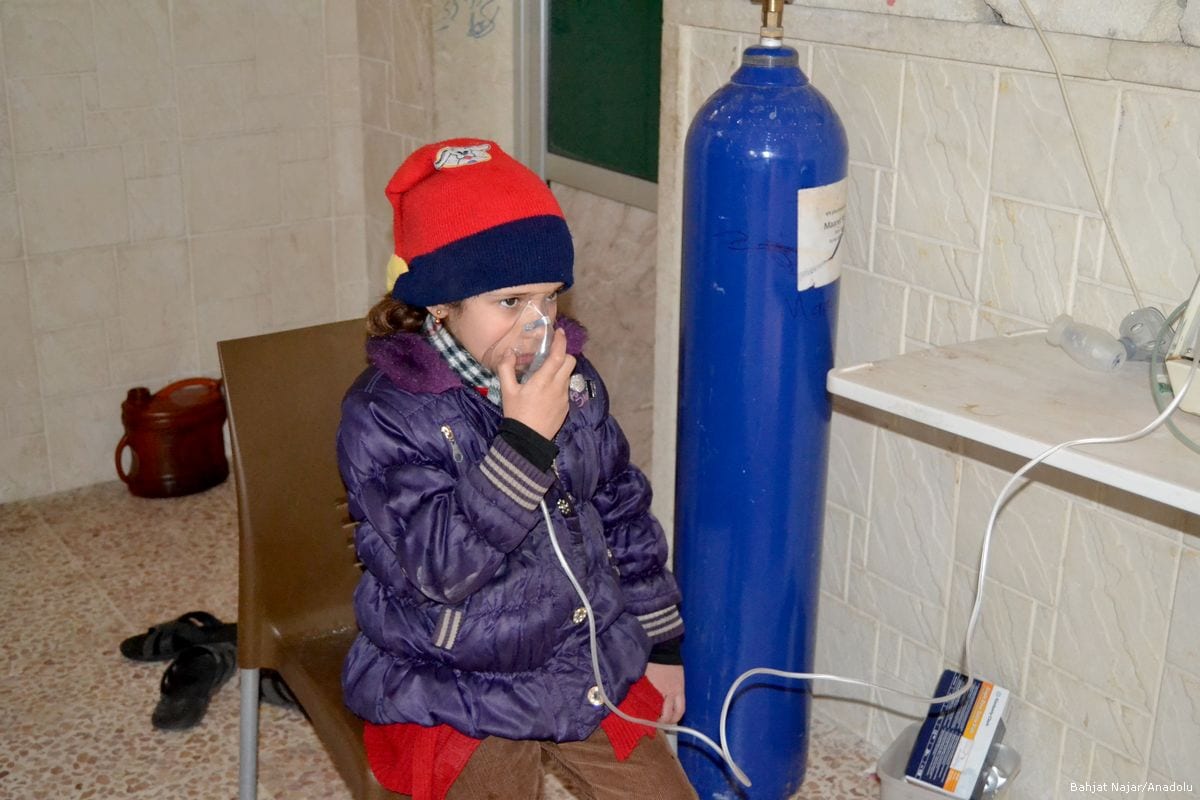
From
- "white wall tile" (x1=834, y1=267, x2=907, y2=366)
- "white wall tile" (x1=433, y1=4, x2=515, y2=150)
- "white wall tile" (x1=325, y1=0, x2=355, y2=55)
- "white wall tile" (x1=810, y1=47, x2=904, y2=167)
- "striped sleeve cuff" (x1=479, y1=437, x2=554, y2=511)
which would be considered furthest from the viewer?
"white wall tile" (x1=325, y1=0, x2=355, y2=55)

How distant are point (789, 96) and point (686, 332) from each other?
413 mm

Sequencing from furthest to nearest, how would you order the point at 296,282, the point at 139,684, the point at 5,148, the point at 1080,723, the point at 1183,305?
the point at 296,282, the point at 5,148, the point at 139,684, the point at 1080,723, the point at 1183,305

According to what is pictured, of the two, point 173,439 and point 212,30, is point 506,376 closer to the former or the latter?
point 173,439

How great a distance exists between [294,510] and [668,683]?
63 centimetres

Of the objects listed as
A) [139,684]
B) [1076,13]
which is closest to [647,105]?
[1076,13]

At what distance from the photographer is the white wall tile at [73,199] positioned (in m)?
3.45

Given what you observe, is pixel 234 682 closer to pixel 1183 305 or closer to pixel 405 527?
pixel 405 527

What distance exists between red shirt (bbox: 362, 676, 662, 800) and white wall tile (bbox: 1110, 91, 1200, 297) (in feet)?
3.26

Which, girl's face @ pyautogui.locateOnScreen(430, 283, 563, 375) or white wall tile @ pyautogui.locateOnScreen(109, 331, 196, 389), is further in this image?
white wall tile @ pyautogui.locateOnScreen(109, 331, 196, 389)

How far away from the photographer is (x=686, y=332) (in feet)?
7.25

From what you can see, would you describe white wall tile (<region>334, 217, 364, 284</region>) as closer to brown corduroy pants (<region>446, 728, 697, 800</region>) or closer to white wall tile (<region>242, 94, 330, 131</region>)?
white wall tile (<region>242, 94, 330, 131</region>)

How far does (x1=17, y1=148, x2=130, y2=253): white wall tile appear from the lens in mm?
3451

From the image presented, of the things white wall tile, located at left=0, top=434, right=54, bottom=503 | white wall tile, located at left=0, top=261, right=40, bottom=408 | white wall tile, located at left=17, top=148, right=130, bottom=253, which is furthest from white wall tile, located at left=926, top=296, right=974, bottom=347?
white wall tile, located at left=0, top=434, right=54, bottom=503

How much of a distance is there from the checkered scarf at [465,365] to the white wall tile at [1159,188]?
0.91 m
